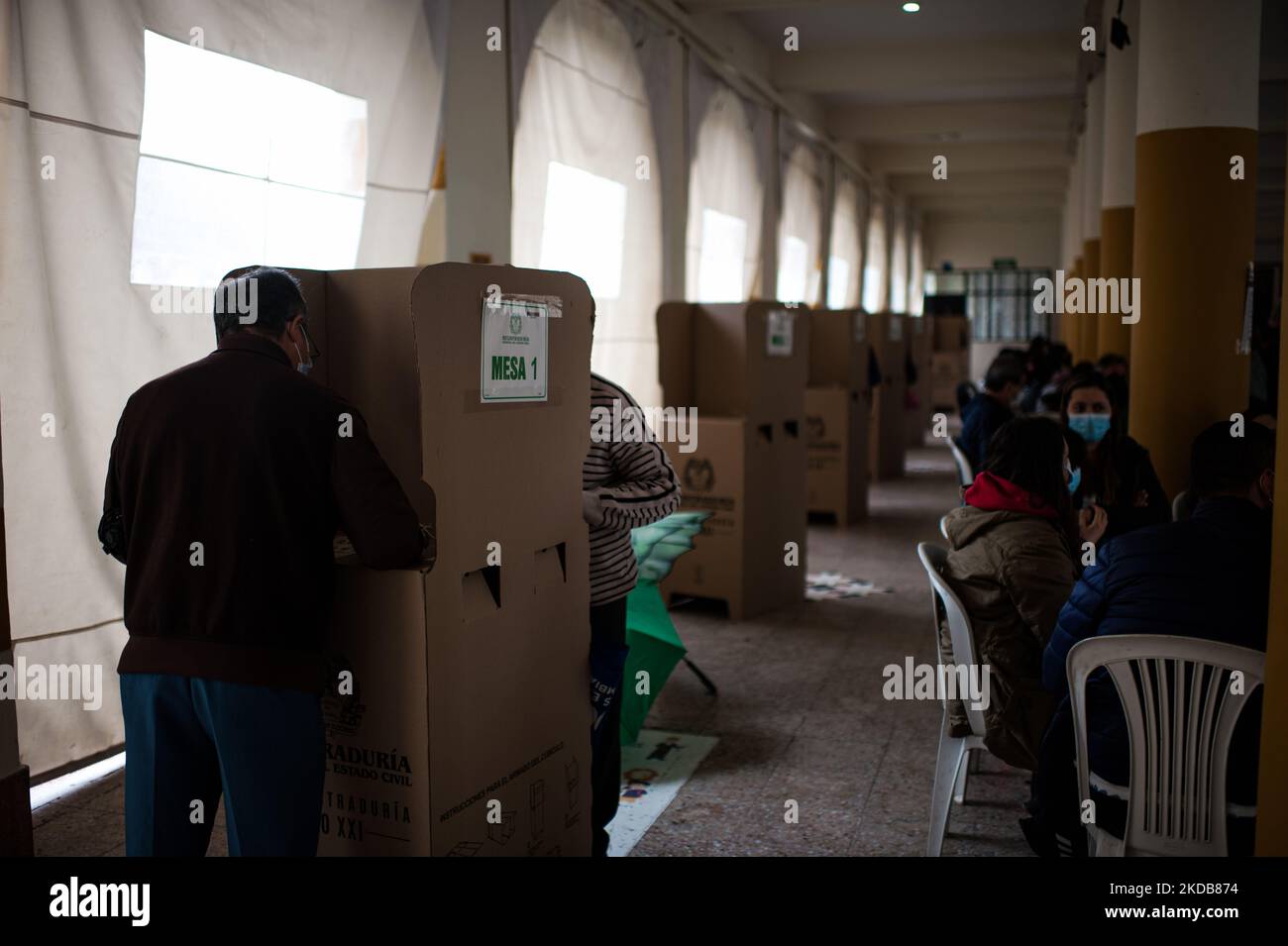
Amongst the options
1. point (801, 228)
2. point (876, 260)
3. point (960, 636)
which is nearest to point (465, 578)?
point (960, 636)

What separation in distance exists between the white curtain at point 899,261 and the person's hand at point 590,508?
16.0 meters

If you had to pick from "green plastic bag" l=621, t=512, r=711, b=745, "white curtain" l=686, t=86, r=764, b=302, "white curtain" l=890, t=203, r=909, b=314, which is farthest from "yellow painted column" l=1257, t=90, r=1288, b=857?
"white curtain" l=890, t=203, r=909, b=314

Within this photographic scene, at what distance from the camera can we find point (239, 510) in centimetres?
170

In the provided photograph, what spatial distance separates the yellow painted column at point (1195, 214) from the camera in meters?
4.04

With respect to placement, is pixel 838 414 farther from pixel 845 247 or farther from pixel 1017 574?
pixel 845 247

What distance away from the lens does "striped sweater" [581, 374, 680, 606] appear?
248cm

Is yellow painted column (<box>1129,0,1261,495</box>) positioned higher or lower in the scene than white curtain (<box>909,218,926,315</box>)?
lower

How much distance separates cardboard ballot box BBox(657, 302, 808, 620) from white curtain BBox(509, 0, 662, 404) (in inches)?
25.0

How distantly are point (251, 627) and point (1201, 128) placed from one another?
13.0ft

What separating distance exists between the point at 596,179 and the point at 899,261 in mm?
13470

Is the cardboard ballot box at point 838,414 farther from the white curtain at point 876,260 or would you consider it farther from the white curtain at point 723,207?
the white curtain at point 876,260

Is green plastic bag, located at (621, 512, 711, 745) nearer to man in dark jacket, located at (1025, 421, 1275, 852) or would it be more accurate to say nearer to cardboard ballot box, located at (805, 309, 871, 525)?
man in dark jacket, located at (1025, 421, 1275, 852)

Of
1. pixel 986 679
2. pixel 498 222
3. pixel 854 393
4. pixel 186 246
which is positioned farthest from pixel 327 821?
pixel 854 393

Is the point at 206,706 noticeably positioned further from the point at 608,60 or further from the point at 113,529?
the point at 608,60
